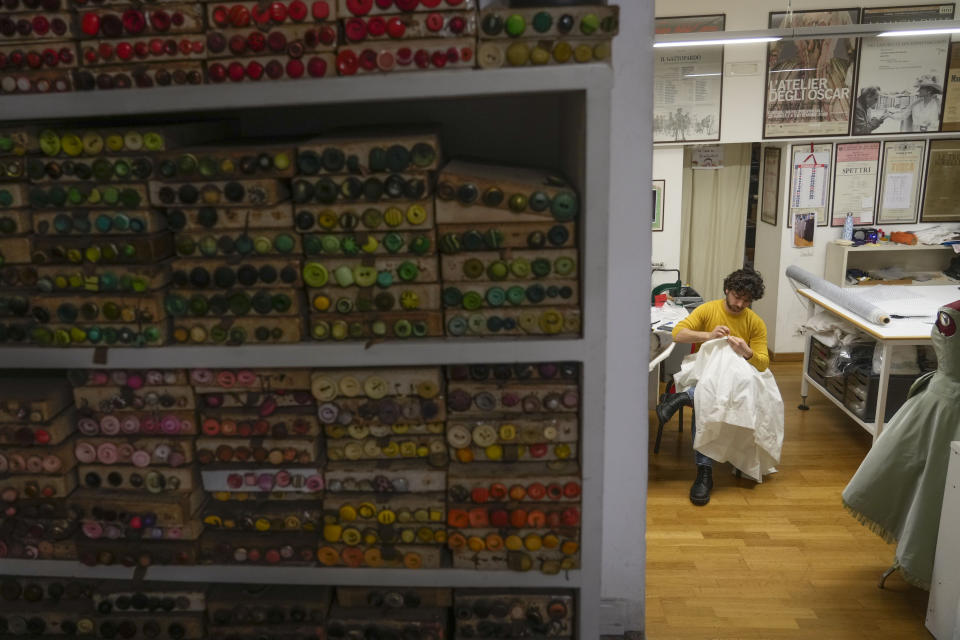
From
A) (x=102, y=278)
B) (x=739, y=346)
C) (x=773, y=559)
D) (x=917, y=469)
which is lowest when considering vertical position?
(x=773, y=559)

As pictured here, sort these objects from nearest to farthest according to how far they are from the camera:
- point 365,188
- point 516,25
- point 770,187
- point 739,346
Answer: point 516,25 < point 365,188 < point 739,346 < point 770,187

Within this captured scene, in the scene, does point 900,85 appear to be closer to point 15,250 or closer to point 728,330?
point 728,330

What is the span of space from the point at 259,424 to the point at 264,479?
0.38 feet

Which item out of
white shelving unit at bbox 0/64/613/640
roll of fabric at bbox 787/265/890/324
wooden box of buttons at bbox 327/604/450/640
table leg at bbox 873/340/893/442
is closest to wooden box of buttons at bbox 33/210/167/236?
white shelving unit at bbox 0/64/613/640

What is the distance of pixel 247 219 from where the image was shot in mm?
1371

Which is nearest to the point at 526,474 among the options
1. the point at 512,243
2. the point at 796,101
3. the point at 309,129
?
the point at 512,243

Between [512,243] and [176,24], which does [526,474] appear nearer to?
[512,243]

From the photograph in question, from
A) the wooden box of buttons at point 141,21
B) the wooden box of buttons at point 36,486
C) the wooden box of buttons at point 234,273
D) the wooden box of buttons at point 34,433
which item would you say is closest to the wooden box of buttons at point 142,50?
the wooden box of buttons at point 141,21

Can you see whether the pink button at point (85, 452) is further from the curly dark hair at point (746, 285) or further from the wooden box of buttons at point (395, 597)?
the curly dark hair at point (746, 285)

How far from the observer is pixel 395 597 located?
1.54 meters

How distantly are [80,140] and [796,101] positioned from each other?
6.06 metres

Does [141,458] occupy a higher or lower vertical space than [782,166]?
lower

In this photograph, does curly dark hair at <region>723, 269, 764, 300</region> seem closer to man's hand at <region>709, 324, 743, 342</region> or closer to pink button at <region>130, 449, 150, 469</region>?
man's hand at <region>709, 324, 743, 342</region>

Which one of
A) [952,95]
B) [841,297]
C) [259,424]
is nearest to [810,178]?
[952,95]
